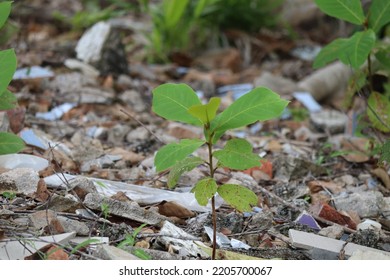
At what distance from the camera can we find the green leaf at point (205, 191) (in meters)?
1.84

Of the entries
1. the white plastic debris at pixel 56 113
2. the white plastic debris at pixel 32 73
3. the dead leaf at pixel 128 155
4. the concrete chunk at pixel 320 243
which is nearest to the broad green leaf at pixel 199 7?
the white plastic debris at pixel 32 73

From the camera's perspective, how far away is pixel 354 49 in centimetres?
253

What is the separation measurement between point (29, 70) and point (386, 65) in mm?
1982

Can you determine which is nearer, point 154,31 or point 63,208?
point 63,208

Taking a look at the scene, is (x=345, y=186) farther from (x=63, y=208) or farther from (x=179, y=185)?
(x=63, y=208)

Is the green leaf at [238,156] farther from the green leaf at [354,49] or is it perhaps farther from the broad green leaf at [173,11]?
the broad green leaf at [173,11]

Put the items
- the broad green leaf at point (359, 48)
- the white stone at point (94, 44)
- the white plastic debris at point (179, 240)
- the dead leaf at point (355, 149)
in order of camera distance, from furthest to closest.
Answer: the white stone at point (94, 44) → the dead leaf at point (355, 149) → the broad green leaf at point (359, 48) → the white plastic debris at point (179, 240)

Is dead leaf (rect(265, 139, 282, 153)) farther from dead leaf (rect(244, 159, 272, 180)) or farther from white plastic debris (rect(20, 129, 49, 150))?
white plastic debris (rect(20, 129, 49, 150))

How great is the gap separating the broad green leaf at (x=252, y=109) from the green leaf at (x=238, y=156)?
0.07 m

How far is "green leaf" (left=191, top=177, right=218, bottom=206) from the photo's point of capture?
1.84 meters

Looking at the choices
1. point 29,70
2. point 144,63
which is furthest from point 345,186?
point 144,63

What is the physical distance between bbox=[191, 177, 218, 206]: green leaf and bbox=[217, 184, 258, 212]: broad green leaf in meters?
0.04

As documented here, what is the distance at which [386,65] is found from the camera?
276 centimetres

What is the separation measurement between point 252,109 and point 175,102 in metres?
0.21
